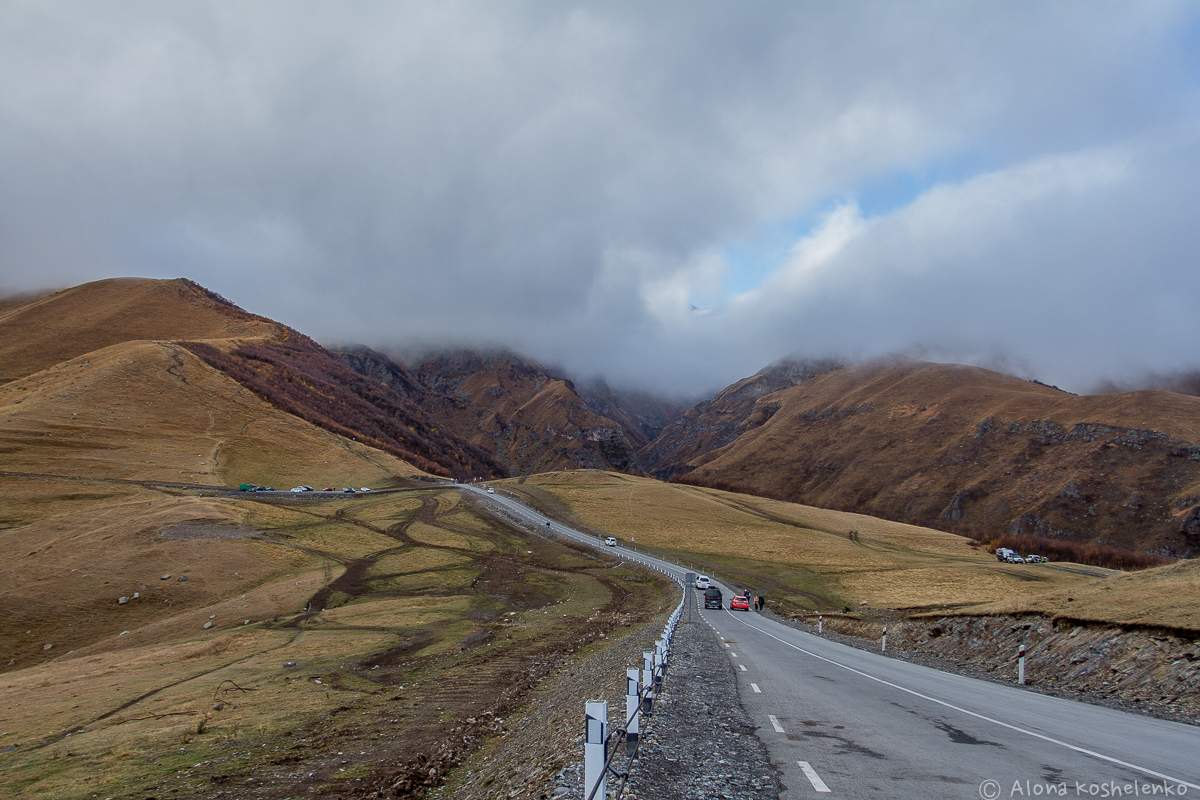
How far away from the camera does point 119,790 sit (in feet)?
59.6

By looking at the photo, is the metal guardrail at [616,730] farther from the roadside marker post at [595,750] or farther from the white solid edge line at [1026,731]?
the white solid edge line at [1026,731]

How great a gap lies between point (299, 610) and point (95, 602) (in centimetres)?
1392

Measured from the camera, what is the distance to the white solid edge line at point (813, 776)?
10.2 m

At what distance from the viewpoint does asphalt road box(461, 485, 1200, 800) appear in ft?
33.8

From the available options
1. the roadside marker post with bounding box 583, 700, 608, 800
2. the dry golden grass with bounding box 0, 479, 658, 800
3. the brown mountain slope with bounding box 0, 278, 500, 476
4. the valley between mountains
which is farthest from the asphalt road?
the brown mountain slope with bounding box 0, 278, 500, 476

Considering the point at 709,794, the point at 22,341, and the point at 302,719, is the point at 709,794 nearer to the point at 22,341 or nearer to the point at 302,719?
the point at 302,719

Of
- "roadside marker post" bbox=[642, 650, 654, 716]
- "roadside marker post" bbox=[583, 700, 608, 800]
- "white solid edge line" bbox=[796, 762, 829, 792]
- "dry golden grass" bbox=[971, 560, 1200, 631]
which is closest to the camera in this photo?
"roadside marker post" bbox=[583, 700, 608, 800]

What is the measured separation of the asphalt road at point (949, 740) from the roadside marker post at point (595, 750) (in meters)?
3.50

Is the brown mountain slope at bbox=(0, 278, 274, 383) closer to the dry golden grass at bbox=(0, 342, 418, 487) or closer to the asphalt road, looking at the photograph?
the dry golden grass at bbox=(0, 342, 418, 487)

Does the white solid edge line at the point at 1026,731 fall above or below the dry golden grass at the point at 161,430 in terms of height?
below

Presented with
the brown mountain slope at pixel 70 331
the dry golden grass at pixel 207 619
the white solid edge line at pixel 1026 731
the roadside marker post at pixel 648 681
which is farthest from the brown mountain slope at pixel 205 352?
the roadside marker post at pixel 648 681

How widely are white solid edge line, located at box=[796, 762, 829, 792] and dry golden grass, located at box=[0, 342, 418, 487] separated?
325 ft

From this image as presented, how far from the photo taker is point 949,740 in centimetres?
1342

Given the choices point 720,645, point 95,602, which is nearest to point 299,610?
point 95,602
